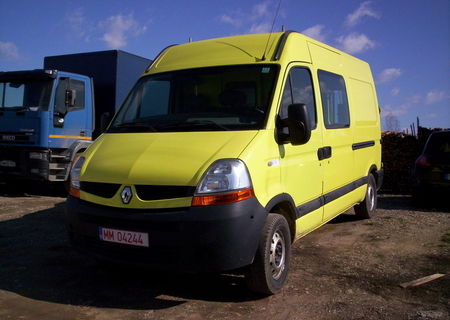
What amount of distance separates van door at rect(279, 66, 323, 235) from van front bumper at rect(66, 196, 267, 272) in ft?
2.39

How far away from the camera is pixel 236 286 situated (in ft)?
13.6

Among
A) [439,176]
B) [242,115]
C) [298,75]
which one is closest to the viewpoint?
[242,115]

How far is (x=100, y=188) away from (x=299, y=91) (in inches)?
88.6

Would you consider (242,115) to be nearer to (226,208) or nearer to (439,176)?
(226,208)

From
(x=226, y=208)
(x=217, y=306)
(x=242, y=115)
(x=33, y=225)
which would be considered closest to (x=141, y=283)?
(x=217, y=306)

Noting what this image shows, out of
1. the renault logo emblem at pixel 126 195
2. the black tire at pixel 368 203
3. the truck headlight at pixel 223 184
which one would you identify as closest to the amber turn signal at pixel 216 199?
the truck headlight at pixel 223 184

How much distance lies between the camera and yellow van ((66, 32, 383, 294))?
3373 mm

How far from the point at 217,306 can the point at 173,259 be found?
65cm

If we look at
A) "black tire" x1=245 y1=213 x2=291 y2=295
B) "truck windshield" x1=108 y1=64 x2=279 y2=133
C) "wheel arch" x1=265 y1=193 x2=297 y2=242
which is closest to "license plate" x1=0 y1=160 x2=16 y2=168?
"truck windshield" x1=108 y1=64 x2=279 y2=133

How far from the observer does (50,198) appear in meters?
9.58

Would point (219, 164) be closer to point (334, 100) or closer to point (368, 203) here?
point (334, 100)

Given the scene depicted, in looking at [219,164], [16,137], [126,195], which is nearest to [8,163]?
[16,137]

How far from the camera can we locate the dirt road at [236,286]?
3.56 metres

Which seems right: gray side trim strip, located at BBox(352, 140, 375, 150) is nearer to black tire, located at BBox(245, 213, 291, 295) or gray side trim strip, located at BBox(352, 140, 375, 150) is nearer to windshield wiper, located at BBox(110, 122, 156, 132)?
black tire, located at BBox(245, 213, 291, 295)
